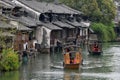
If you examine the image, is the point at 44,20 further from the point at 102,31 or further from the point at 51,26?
the point at 102,31

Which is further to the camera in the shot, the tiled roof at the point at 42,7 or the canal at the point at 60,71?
the tiled roof at the point at 42,7

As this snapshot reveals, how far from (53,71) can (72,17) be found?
47375 millimetres

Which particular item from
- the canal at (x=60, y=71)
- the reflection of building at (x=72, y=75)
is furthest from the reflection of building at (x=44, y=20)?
the reflection of building at (x=72, y=75)

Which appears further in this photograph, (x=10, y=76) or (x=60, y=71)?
(x=60, y=71)

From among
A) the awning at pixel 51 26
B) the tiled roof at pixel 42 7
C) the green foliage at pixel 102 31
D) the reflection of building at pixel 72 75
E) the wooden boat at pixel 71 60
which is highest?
the tiled roof at pixel 42 7

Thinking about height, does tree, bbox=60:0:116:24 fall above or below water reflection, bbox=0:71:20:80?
above

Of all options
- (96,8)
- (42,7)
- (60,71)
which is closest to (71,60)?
(60,71)

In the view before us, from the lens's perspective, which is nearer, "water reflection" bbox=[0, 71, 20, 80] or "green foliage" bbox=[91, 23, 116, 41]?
"water reflection" bbox=[0, 71, 20, 80]

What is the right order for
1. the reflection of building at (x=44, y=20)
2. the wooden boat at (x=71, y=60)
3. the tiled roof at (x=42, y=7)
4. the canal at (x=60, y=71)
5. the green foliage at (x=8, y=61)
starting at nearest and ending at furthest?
the canal at (x=60, y=71) → the green foliage at (x=8, y=61) → the wooden boat at (x=71, y=60) → the reflection of building at (x=44, y=20) → the tiled roof at (x=42, y=7)

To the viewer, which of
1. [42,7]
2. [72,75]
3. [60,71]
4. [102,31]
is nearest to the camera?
[72,75]

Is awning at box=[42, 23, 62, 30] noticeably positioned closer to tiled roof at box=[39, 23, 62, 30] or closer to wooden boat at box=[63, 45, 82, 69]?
tiled roof at box=[39, 23, 62, 30]

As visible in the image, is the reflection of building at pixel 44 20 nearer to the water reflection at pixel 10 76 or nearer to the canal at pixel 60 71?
the canal at pixel 60 71

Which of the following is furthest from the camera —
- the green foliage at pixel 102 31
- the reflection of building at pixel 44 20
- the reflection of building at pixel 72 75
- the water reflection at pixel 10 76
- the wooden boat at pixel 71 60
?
the green foliage at pixel 102 31

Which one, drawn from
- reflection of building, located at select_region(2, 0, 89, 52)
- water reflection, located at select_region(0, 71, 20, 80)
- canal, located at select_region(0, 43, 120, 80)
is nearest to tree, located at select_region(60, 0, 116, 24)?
reflection of building, located at select_region(2, 0, 89, 52)
